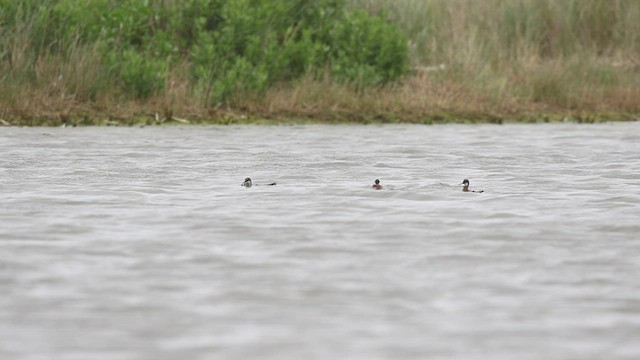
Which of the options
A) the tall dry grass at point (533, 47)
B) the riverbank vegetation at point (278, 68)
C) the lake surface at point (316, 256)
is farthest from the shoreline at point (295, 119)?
the lake surface at point (316, 256)

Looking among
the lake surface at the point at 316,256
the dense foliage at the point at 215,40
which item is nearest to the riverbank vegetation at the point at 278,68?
the dense foliage at the point at 215,40

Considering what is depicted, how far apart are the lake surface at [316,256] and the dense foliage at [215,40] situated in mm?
4371

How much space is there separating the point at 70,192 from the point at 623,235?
4024 mm

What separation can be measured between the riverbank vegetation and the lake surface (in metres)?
3.92

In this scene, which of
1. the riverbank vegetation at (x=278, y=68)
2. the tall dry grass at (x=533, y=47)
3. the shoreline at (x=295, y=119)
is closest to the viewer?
the shoreline at (x=295, y=119)

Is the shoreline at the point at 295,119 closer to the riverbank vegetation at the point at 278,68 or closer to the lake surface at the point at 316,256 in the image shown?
the riverbank vegetation at the point at 278,68

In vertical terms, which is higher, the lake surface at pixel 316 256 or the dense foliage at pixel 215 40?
the dense foliage at pixel 215 40

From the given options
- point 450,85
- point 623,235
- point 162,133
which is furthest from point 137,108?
point 623,235

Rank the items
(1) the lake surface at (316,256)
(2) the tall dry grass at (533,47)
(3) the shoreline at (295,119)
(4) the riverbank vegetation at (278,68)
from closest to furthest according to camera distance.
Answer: (1) the lake surface at (316,256)
(3) the shoreline at (295,119)
(4) the riverbank vegetation at (278,68)
(2) the tall dry grass at (533,47)

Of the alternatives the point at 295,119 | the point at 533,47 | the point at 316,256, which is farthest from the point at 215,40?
the point at 316,256

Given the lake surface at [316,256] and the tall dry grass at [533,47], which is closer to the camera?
the lake surface at [316,256]

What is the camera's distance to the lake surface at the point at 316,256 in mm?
5578

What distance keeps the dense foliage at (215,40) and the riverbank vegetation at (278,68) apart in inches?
0.8

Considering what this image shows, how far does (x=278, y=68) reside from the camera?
19.0 metres
